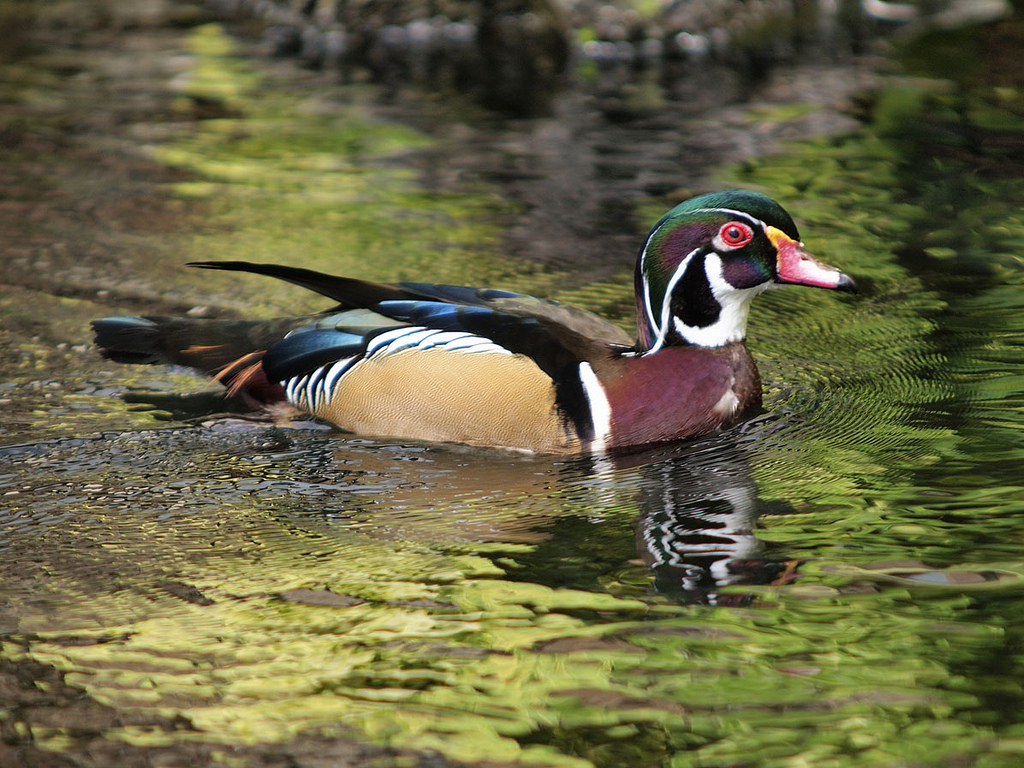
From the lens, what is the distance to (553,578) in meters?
4.68

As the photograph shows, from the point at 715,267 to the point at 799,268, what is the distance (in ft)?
1.21

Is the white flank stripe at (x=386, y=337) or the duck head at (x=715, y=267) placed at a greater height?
the duck head at (x=715, y=267)

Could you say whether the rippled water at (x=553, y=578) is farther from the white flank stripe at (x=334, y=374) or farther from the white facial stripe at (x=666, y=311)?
the white facial stripe at (x=666, y=311)

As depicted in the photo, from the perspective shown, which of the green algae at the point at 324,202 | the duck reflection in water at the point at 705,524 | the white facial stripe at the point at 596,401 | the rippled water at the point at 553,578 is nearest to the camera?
the rippled water at the point at 553,578

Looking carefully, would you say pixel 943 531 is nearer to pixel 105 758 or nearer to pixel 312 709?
pixel 312 709

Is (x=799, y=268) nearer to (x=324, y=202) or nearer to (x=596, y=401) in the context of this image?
(x=596, y=401)

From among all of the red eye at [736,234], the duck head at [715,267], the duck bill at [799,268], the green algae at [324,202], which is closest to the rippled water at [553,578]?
the duck head at [715,267]

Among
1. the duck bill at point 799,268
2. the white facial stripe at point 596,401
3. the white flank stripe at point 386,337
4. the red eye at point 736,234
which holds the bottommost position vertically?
the white facial stripe at point 596,401

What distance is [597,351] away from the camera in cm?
575

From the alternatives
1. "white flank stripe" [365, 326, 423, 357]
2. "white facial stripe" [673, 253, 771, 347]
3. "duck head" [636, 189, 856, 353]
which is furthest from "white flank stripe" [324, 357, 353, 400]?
"white facial stripe" [673, 253, 771, 347]

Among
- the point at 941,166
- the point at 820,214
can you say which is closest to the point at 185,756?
the point at 820,214

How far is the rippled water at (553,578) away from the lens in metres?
3.84

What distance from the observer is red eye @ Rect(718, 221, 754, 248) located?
18.7ft

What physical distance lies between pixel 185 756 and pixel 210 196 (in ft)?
21.4
